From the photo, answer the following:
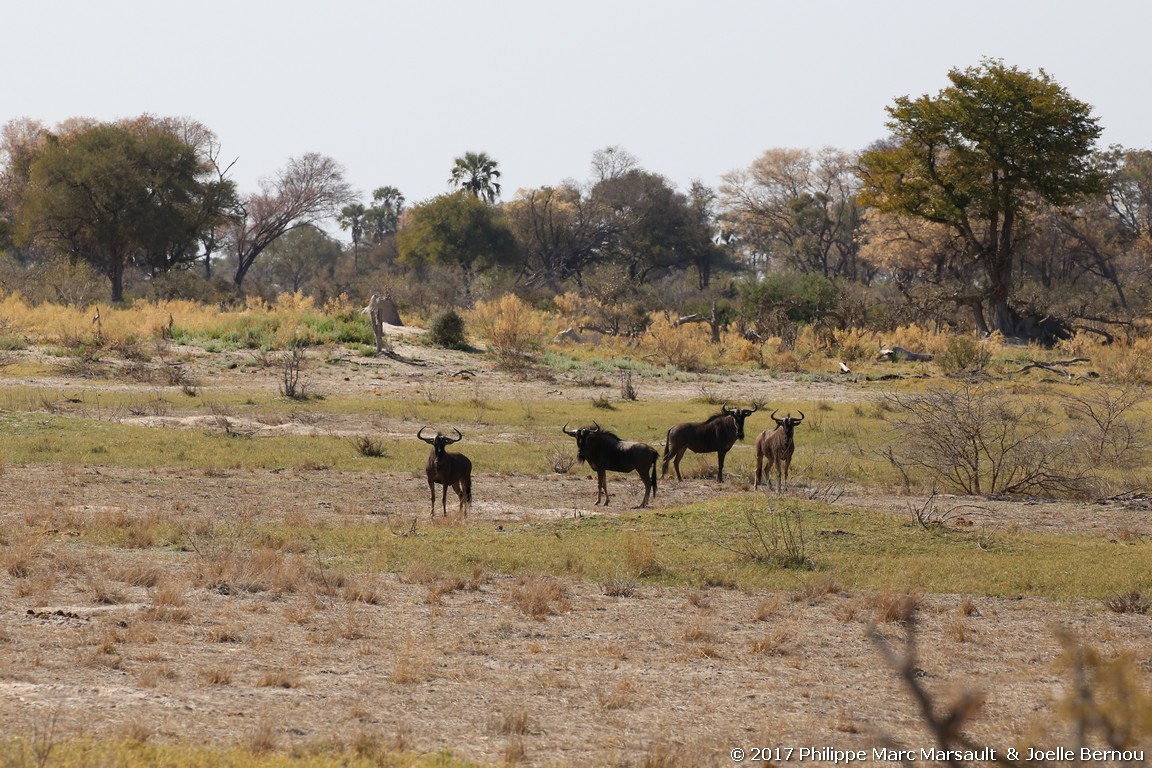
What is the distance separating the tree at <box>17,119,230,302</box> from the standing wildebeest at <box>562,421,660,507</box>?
45350 mm

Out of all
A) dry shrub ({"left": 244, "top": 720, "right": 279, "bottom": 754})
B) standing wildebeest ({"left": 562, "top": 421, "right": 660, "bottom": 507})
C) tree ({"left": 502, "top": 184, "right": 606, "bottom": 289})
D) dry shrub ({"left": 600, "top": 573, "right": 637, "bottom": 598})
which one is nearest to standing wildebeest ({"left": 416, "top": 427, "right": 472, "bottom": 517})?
standing wildebeest ({"left": 562, "top": 421, "right": 660, "bottom": 507})

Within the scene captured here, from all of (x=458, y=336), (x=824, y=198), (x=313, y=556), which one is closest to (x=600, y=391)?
(x=458, y=336)

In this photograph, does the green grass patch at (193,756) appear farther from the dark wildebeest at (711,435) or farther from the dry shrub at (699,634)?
the dark wildebeest at (711,435)

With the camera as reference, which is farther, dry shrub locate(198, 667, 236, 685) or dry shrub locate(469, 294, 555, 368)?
dry shrub locate(469, 294, 555, 368)

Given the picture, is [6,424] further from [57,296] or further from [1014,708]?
[57,296]

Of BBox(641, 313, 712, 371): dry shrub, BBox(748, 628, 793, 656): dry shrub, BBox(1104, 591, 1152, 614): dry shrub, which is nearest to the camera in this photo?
BBox(748, 628, 793, 656): dry shrub

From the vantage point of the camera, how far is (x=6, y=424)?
22.5m

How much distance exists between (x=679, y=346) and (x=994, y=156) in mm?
16424

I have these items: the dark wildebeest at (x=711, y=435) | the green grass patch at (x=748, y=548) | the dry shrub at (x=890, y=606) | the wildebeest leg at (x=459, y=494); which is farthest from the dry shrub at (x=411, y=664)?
the dark wildebeest at (x=711, y=435)

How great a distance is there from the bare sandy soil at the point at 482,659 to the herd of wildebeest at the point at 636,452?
1.81 m

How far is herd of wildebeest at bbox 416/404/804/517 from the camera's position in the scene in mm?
15703

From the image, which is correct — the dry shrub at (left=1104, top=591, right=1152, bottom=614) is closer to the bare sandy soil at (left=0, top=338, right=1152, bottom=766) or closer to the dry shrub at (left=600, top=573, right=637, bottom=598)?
the bare sandy soil at (left=0, top=338, right=1152, bottom=766)

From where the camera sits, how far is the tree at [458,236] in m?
73.7

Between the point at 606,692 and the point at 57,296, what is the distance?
45.7 m
